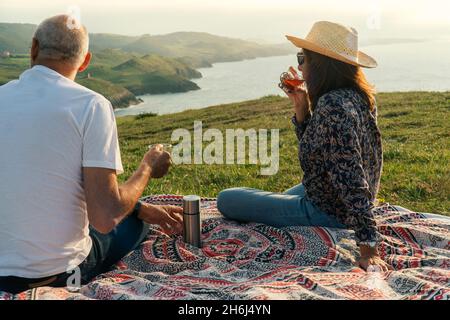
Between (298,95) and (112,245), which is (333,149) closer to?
(298,95)

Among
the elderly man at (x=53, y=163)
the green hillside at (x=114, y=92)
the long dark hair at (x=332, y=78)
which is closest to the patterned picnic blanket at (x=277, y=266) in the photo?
the elderly man at (x=53, y=163)

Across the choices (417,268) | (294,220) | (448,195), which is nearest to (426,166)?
(448,195)

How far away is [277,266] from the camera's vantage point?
165 inches

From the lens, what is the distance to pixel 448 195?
7.06m

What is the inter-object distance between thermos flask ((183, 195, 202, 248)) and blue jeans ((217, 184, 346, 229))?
2.07 ft

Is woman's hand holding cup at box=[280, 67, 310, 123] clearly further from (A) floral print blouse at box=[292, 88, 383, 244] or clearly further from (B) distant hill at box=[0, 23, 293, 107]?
(B) distant hill at box=[0, 23, 293, 107]

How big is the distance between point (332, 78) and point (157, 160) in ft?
4.88

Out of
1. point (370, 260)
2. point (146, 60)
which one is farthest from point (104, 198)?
point (146, 60)

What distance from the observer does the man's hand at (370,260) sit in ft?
13.5

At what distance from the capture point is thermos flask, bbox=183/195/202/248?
470cm

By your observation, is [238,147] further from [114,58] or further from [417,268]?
→ [114,58]

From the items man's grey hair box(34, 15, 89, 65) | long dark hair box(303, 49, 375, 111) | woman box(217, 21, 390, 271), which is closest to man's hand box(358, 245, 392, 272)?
woman box(217, 21, 390, 271)

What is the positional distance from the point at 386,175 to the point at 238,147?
4.51 metres
